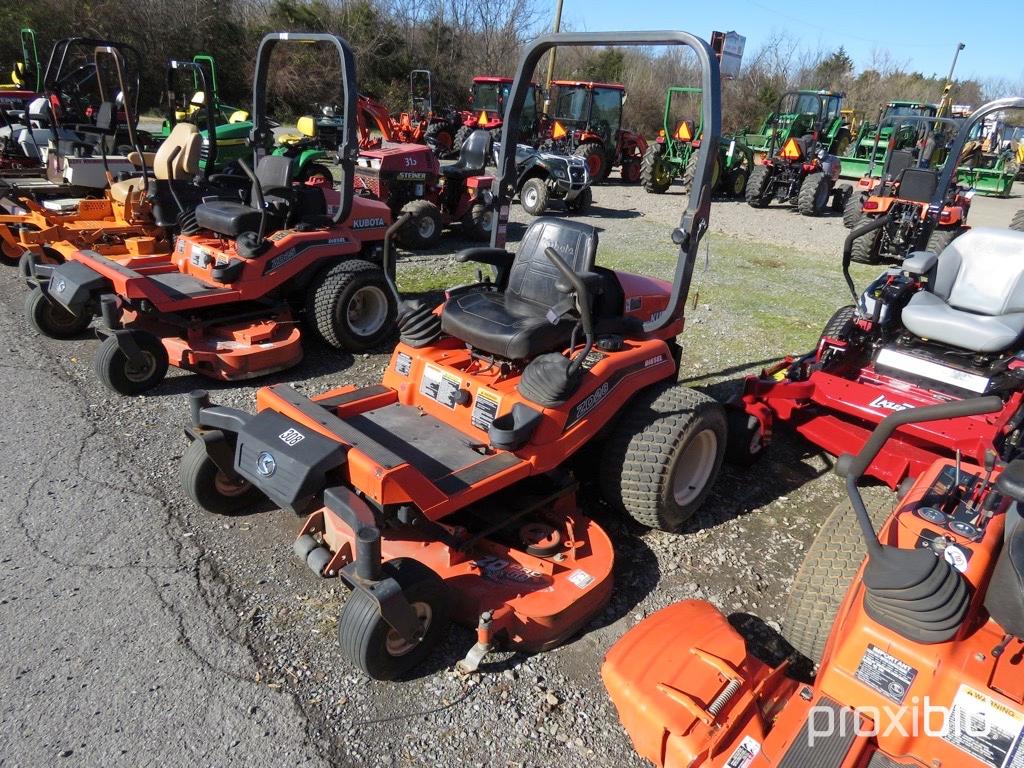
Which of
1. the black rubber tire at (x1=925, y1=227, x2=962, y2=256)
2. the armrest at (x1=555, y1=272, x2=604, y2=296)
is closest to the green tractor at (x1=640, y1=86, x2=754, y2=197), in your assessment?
the black rubber tire at (x1=925, y1=227, x2=962, y2=256)

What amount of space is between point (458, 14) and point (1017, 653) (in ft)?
106

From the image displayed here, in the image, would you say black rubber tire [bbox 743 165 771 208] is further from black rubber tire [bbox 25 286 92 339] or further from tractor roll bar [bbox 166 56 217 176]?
black rubber tire [bbox 25 286 92 339]

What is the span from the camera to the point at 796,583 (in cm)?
271

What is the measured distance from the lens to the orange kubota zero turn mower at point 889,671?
176cm

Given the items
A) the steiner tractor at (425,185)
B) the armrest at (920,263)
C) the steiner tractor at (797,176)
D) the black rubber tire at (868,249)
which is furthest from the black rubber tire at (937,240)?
the steiner tractor at (425,185)

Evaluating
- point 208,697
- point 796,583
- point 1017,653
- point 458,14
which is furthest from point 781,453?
point 458,14

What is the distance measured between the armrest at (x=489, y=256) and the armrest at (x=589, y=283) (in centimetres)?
50

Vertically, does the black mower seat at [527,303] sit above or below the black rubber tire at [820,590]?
above

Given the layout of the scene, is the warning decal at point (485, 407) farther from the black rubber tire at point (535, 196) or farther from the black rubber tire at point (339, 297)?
the black rubber tire at point (535, 196)

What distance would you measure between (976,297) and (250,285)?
5.07 metres

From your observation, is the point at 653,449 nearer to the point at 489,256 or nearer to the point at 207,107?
the point at 489,256

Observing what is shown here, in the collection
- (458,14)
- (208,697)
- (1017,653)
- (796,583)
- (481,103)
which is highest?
(458,14)

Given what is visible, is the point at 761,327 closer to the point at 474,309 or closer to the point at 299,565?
the point at 474,309

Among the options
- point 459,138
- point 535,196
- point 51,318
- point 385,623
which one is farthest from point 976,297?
point 459,138
